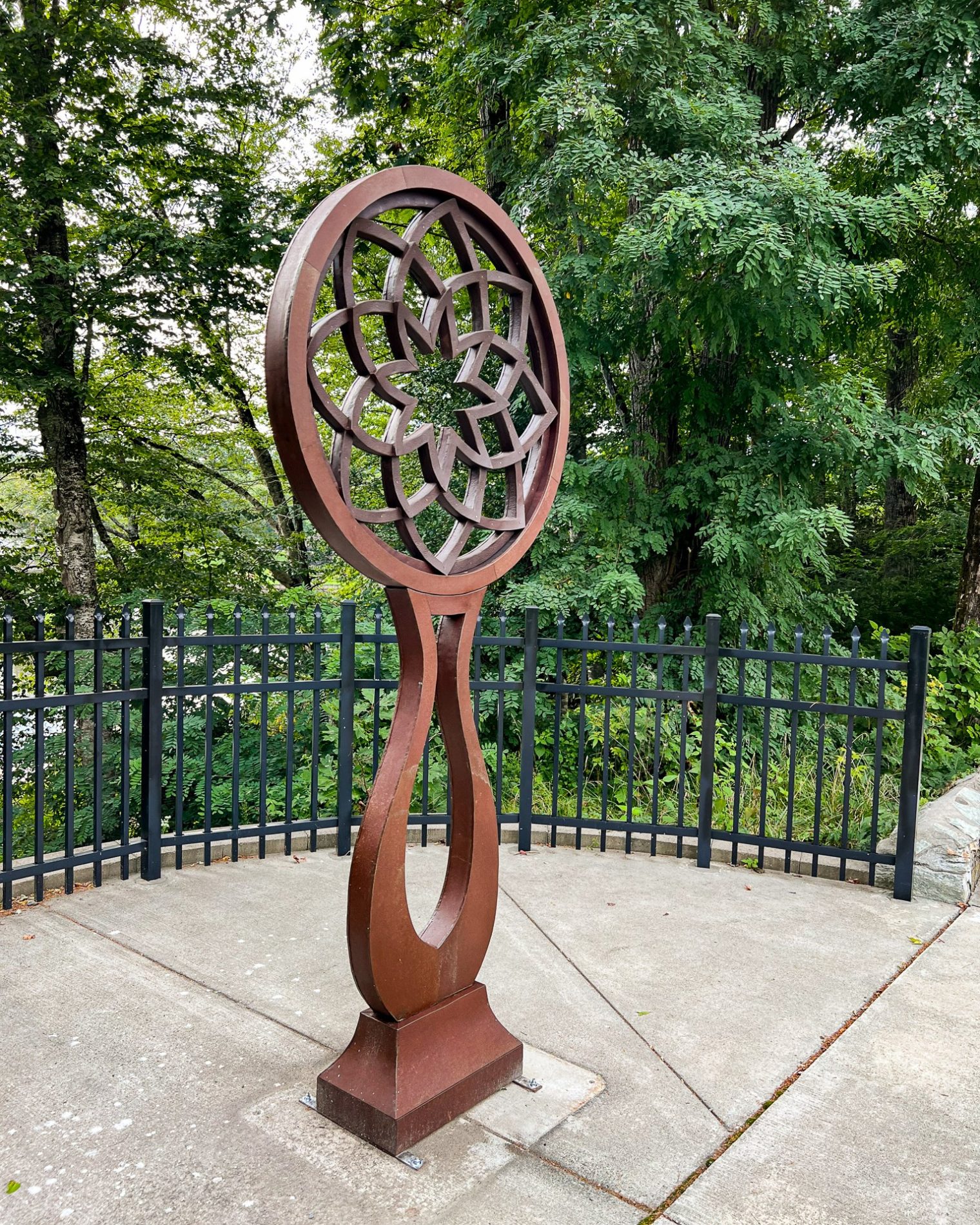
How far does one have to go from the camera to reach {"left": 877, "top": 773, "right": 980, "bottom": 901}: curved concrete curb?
452 centimetres

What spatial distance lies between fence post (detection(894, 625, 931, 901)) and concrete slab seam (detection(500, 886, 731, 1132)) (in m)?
2.01

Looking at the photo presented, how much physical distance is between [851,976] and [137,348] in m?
7.92

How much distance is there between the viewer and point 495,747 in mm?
7477

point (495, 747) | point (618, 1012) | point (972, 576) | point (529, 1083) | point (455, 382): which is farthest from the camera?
point (972, 576)

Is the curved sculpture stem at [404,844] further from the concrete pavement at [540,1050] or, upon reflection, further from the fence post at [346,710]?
the fence post at [346,710]

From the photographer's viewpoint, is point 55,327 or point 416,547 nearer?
point 416,547

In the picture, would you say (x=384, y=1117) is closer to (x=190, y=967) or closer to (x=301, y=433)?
(x=190, y=967)

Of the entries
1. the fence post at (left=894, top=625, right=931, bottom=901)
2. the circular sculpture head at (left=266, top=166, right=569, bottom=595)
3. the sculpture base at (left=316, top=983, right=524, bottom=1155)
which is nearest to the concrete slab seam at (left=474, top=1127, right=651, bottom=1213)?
the sculpture base at (left=316, top=983, right=524, bottom=1155)

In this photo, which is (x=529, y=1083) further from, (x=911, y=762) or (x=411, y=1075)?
(x=911, y=762)

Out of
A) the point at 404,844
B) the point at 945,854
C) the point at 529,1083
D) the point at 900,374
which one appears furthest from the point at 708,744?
the point at 900,374

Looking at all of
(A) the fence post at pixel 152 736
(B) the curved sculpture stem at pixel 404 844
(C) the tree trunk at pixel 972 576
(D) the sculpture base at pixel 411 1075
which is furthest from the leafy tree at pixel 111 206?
(C) the tree trunk at pixel 972 576

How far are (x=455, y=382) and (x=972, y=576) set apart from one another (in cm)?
812

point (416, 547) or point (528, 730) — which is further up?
point (416, 547)

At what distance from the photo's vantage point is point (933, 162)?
6660 millimetres
